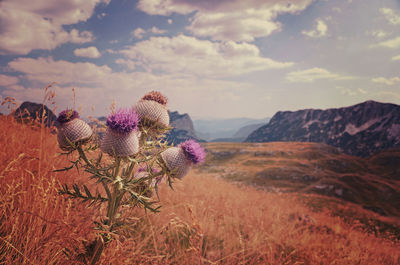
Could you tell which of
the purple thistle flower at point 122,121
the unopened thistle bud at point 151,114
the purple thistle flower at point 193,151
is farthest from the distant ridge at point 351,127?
the purple thistle flower at point 122,121

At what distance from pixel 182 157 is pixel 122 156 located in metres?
0.70

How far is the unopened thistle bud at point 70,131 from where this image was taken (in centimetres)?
221

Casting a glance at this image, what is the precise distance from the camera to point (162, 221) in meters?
5.31

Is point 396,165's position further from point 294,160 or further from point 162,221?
point 162,221

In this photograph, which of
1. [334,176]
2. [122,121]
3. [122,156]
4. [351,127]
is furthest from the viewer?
[351,127]

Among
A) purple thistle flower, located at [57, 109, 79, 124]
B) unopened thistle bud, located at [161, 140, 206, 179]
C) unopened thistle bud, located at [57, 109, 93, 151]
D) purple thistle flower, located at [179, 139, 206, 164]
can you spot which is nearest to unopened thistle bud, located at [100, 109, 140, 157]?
unopened thistle bud, located at [57, 109, 93, 151]

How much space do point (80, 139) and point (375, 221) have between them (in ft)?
72.0

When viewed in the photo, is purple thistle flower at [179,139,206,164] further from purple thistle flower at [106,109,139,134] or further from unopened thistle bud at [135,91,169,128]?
purple thistle flower at [106,109,139,134]

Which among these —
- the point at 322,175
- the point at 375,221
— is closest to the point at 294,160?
the point at 322,175

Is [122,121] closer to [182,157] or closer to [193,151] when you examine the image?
[182,157]

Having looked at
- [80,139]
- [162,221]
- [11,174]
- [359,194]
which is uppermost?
[80,139]

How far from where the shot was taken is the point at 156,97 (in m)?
2.87

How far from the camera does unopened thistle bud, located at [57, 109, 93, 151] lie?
2.21m

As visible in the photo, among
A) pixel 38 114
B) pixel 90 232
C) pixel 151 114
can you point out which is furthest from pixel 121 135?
pixel 38 114
